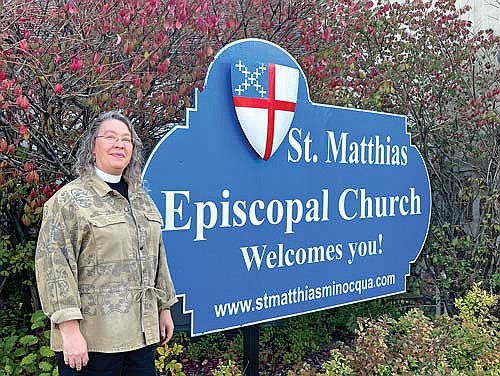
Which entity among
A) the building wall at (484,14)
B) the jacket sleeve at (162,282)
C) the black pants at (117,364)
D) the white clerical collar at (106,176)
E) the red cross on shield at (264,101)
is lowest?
the black pants at (117,364)

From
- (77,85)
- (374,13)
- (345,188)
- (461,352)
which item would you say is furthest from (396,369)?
(374,13)

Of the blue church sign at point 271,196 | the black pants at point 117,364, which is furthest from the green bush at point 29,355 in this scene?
the black pants at point 117,364

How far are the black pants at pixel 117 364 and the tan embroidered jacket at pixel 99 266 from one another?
0.06 m

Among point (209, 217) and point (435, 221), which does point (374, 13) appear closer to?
point (435, 221)

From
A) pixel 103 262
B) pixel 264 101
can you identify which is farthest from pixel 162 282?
pixel 264 101

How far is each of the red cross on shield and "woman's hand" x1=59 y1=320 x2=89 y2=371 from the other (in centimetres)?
162

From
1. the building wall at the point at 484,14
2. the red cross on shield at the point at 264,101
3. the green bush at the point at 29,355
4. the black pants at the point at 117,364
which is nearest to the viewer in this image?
the black pants at the point at 117,364

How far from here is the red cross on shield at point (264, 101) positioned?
150 inches

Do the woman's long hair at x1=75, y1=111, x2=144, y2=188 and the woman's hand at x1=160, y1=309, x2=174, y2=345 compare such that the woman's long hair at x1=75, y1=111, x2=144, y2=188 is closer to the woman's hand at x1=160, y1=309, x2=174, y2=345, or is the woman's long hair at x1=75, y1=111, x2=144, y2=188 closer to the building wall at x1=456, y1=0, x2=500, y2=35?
the woman's hand at x1=160, y1=309, x2=174, y2=345

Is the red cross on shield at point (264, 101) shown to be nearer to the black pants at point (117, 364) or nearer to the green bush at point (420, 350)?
the green bush at point (420, 350)

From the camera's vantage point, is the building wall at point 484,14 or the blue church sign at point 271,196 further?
the building wall at point 484,14

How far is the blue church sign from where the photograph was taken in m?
3.60

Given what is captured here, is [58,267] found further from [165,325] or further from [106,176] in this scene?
[165,325]

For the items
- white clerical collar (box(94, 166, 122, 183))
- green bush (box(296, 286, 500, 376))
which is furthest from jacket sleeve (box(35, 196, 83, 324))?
green bush (box(296, 286, 500, 376))
